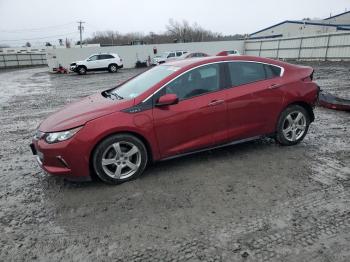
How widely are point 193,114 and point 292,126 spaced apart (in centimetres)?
193

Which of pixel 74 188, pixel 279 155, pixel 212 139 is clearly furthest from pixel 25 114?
pixel 279 155

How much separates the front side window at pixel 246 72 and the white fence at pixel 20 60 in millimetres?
51413

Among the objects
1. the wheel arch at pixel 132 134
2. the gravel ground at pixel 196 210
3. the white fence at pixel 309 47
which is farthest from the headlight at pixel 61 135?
the white fence at pixel 309 47

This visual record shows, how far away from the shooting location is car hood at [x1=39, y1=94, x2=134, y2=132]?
395 centimetres

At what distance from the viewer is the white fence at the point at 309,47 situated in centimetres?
2456

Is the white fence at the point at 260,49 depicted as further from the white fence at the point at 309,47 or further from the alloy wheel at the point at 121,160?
the alloy wheel at the point at 121,160

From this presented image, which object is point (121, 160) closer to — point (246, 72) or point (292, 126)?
point (246, 72)

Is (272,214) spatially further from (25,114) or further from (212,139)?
(25,114)

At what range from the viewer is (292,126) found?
5203 mm

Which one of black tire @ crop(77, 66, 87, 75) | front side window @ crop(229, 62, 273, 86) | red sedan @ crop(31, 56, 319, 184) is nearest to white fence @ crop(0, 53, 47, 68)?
black tire @ crop(77, 66, 87, 75)

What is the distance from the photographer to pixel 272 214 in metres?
3.26

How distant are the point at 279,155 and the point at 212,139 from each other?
1.17 metres

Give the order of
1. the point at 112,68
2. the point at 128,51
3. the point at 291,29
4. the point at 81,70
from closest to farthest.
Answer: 1. the point at 81,70
2. the point at 112,68
3. the point at 128,51
4. the point at 291,29

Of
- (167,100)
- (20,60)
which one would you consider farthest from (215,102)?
(20,60)
